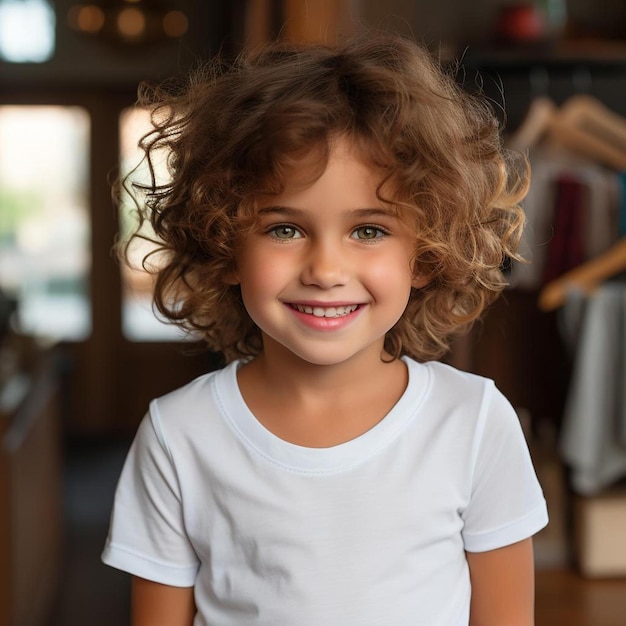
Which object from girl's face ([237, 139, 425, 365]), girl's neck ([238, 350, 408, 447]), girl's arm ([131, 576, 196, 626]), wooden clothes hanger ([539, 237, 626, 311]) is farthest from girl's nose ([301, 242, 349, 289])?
wooden clothes hanger ([539, 237, 626, 311])

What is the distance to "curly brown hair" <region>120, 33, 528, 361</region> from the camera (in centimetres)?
98

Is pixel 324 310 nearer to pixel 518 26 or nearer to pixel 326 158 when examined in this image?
pixel 326 158

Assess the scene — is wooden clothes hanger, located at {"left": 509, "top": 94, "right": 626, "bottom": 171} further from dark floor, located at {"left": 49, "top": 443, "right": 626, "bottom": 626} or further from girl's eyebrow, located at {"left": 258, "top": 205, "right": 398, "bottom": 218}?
girl's eyebrow, located at {"left": 258, "top": 205, "right": 398, "bottom": 218}

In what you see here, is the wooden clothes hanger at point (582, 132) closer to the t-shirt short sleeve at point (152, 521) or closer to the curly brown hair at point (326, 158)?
the curly brown hair at point (326, 158)

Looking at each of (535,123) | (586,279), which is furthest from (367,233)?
(535,123)

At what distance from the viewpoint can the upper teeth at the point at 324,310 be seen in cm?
98

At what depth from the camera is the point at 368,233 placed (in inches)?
39.0

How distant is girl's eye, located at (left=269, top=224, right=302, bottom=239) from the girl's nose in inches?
0.9

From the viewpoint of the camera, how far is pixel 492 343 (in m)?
2.61

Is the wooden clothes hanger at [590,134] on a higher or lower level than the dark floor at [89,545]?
higher

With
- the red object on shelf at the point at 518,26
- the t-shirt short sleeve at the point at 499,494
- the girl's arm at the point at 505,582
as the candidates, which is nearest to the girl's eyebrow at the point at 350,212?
the t-shirt short sleeve at the point at 499,494

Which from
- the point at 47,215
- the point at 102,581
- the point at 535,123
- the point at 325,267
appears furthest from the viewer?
the point at 47,215

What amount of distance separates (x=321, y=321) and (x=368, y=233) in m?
0.09

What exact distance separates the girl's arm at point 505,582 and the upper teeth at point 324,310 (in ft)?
0.95
